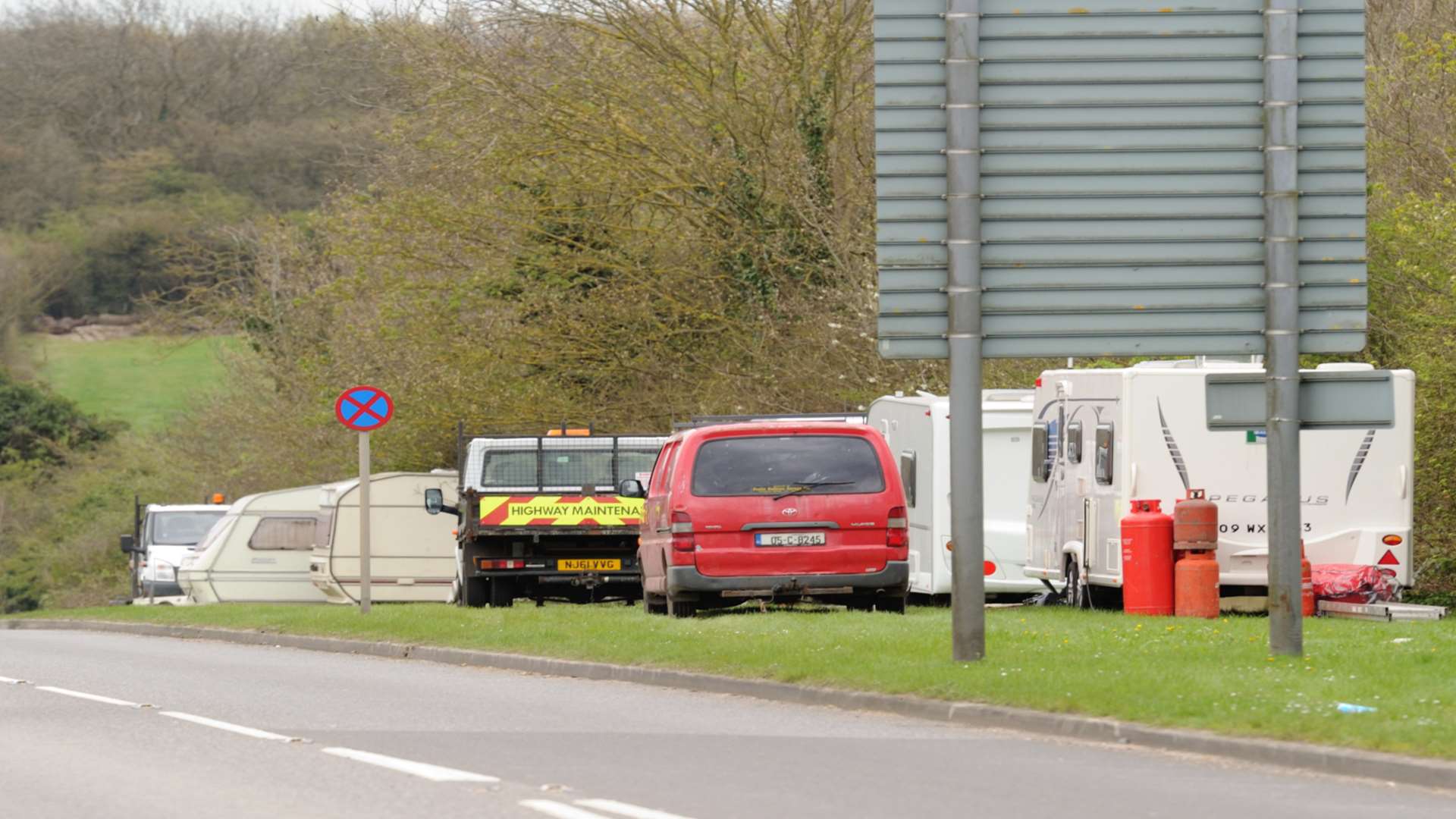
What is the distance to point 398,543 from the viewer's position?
106ft

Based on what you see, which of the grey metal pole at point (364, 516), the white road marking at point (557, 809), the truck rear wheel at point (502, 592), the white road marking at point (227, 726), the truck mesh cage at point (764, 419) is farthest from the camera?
the truck rear wheel at point (502, 592)

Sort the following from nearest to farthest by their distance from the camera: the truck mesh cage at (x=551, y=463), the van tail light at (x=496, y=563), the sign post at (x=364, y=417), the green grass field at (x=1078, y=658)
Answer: the green grass field at (x=1078, y=658) → the sign post at (x=364, y=417) → the van tail light at (x=496, y=563) → the truck mesh cage at (x=551, y=463)

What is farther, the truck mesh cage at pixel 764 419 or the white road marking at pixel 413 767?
the truck mesh cage at pixel 764 419

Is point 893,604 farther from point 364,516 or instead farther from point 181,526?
point 181,526

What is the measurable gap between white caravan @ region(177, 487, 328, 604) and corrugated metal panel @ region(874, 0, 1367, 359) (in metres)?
21.8

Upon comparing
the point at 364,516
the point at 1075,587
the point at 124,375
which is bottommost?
the point at 1075,587

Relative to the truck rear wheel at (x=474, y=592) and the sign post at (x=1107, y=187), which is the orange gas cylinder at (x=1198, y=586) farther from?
the truck rear wheel at (x=474, y=592)

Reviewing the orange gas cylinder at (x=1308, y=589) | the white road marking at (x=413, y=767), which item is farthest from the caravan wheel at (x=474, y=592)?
the white road marking at (x=413, y=767)

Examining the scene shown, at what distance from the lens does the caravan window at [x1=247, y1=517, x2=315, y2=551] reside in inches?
1391

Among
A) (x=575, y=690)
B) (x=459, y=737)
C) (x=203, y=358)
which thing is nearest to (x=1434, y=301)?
(x=575, y=690)

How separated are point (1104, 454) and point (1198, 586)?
2.55m

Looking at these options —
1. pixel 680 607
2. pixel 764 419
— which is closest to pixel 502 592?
pixel 764 419

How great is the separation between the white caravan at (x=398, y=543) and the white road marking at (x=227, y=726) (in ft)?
57.7

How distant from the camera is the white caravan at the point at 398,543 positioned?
3219 cm
